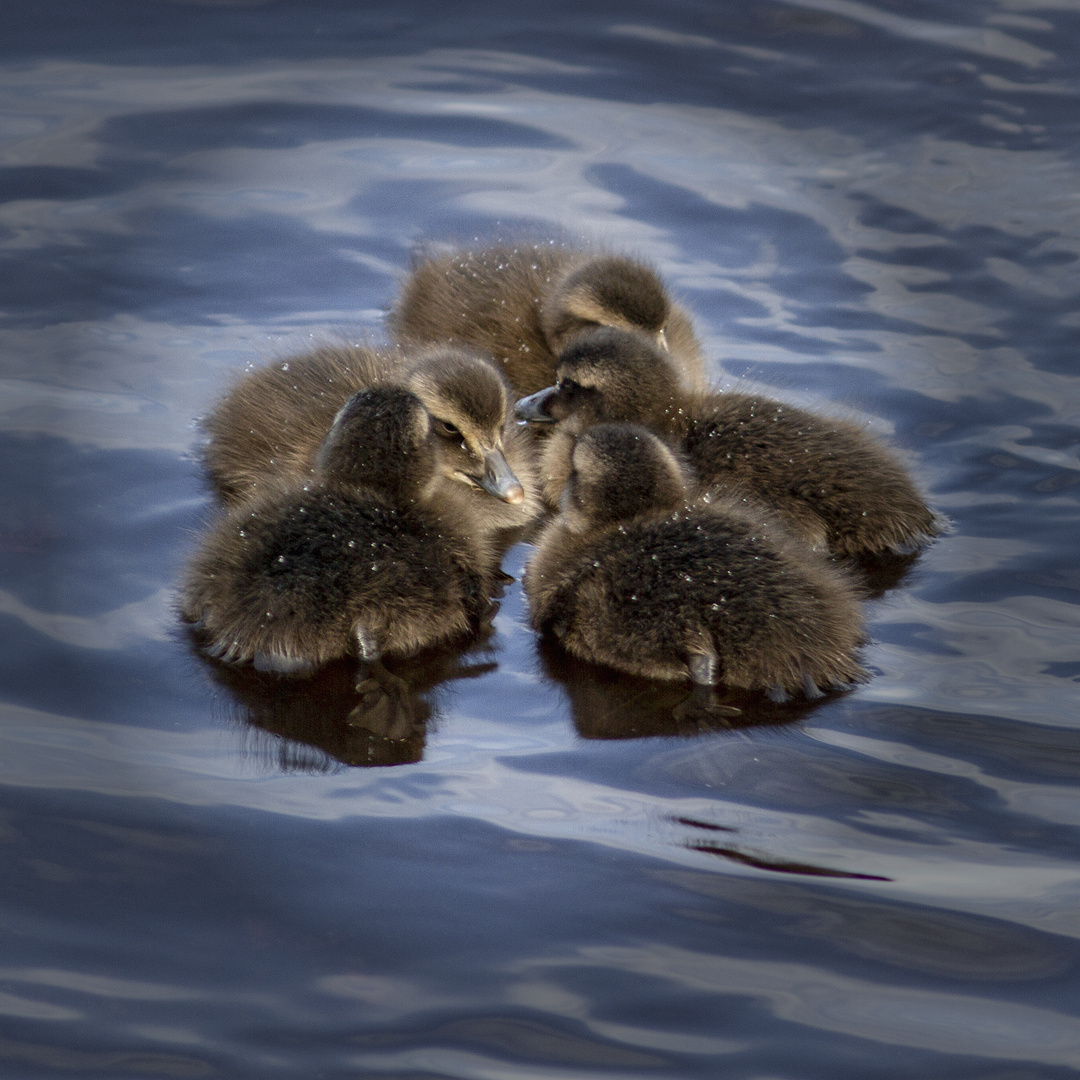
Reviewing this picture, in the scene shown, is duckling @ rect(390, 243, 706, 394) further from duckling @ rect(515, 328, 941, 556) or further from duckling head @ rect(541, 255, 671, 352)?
duckling @ rect(515, 328, 941, 556)

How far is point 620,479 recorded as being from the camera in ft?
11.8

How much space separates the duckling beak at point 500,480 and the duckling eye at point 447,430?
0.27 ft

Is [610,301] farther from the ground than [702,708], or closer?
farther from the ground

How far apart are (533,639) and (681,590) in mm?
441

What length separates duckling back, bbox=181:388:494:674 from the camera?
339cm

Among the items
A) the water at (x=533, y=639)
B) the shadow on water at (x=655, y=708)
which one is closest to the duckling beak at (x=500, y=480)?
the water at (x=533, y=639)

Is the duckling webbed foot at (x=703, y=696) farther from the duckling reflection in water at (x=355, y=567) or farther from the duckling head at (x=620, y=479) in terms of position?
the duckling reflection in water at (x=355, y=567)

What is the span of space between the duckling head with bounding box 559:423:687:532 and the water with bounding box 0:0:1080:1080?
322 mm

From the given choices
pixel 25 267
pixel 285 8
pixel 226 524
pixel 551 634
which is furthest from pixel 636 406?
pixel 285 8

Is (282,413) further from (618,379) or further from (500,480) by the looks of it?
(618,379)

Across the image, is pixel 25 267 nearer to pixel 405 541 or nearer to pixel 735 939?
pixel 405 541

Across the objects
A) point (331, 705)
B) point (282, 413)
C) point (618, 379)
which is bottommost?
point (331, 705)

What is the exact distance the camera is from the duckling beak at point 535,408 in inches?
175

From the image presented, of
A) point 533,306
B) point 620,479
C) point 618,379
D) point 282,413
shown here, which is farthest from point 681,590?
point 533,306
